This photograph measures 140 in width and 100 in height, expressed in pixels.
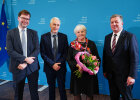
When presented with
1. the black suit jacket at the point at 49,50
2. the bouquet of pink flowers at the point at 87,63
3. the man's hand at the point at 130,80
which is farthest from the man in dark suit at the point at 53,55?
the man's hand at the point at 130,80

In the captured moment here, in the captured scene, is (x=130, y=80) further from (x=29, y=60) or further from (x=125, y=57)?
(x=29, y=60)

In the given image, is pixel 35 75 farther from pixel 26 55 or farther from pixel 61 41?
pixel 61 41

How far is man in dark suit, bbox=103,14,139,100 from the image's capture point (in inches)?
70.1

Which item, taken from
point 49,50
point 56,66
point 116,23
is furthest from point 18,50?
point 116,23

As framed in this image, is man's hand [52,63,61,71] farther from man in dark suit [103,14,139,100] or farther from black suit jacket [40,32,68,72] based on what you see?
man in dark suit [103,14,139,100]

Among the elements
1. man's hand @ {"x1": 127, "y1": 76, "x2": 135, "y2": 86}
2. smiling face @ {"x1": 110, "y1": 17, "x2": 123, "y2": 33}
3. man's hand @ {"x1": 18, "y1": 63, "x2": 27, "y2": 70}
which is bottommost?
man's hand @ {"x1": 127, "y1": 76, "x2": 135, "y2": 86}

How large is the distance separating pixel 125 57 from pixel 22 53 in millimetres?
1535

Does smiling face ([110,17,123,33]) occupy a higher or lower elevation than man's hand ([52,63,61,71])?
higher

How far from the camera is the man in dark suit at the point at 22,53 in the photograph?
2055mm

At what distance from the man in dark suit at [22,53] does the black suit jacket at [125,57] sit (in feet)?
3.96

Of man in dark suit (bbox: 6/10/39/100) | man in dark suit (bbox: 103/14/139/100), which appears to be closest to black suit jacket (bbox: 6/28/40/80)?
man in dark suit (bbox: 6/10/39/100)

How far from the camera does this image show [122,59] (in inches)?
73.1

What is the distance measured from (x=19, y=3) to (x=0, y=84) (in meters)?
2.31

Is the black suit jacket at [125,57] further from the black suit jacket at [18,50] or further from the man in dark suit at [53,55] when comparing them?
the black suit jacket at [18,50]
